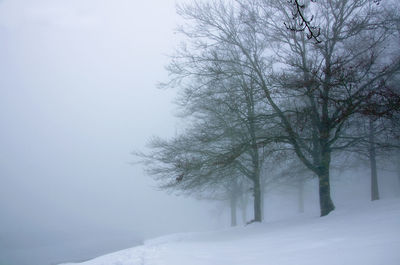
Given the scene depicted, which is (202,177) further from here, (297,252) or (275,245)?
(297,252)

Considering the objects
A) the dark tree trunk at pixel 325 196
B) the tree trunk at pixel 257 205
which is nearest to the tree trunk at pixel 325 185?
the dark tree trunk at pixel 325 196

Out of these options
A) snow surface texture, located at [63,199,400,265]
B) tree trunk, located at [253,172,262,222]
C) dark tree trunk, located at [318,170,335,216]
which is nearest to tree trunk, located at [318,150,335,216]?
dark tree trunk, located at [318,170,335,216]

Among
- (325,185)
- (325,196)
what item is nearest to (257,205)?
(325,196)

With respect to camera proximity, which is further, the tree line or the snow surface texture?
the tree line

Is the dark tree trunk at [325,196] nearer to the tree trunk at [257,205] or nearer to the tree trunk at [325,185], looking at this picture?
the tree trunk at [325,185]

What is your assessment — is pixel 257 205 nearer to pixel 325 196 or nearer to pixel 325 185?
pixel 325 196

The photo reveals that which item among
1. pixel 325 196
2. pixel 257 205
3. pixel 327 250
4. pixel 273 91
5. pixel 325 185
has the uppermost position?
pixel 273 91

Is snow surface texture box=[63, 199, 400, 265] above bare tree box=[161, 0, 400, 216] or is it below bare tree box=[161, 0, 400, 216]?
below

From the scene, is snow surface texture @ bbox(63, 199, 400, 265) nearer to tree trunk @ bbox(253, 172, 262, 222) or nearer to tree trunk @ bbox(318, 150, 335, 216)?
tree trunk @ bbox(318, 150, 335, 216)

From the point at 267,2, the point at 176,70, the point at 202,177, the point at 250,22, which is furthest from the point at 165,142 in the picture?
the point at 267,2

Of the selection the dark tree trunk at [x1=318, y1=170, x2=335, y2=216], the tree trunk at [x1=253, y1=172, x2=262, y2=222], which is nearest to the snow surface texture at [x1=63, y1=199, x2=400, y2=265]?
the dark tree trunk at [x1=318, y1=170, x2=335, y2=216]

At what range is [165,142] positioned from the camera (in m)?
10.9

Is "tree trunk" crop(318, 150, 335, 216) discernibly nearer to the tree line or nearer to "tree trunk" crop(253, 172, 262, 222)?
the tree line

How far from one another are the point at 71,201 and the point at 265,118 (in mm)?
A: 82348
